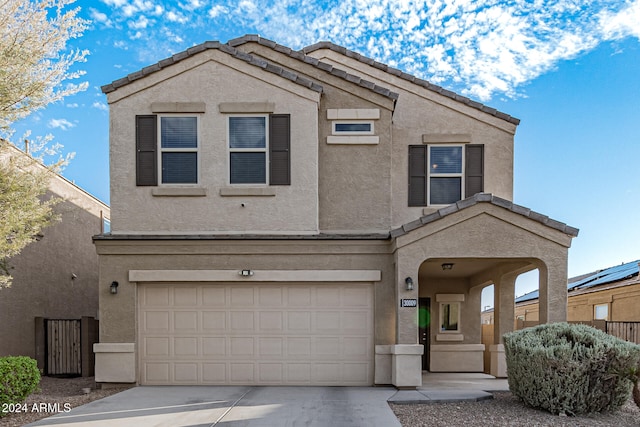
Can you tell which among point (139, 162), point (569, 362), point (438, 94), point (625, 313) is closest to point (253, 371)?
point (139, 162)

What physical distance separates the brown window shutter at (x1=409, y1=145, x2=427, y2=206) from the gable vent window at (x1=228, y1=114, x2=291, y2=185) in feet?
10.1

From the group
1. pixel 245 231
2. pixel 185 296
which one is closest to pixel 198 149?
pixel 245 231

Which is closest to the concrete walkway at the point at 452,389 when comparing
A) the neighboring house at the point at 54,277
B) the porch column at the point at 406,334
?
the porch column at the point at 406,334

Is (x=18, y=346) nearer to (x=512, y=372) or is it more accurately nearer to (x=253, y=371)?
(x=253, y=371)

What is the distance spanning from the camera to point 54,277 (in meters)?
14.0

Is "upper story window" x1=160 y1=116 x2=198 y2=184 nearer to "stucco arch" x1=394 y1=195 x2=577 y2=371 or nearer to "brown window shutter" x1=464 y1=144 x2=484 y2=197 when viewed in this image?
"stucco arch" x1=394 y1=195 x2=577 y2=371

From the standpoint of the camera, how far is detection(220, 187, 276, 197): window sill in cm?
1028

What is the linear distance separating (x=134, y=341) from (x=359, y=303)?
4.90 metres

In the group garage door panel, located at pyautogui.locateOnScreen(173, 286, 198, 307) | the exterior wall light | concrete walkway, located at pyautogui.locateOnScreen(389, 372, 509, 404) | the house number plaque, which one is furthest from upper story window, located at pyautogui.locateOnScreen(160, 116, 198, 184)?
concrete walkway, located at pyautogui.locateOnScreen(389, 372, 509, 404)

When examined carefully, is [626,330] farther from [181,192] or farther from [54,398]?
[54,398]

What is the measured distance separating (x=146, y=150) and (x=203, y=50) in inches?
101

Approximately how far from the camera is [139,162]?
1039 centimetres

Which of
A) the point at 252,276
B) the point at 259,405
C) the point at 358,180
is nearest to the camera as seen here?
the point at 259,405

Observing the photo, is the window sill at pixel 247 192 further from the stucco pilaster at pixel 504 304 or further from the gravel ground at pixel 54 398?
the stucco pilaster at pixel 504 304
